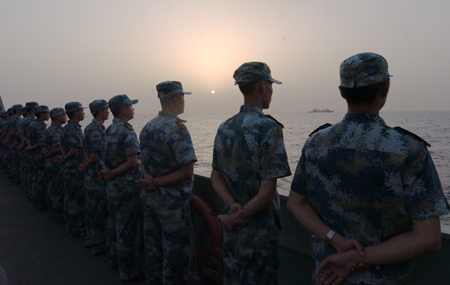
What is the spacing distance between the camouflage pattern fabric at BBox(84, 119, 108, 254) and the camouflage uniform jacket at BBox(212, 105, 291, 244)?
10.2ft

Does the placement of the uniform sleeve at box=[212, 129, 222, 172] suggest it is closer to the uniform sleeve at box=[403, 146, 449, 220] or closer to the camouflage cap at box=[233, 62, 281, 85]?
the camouflage cap at box=[233, 62, 281, 85]

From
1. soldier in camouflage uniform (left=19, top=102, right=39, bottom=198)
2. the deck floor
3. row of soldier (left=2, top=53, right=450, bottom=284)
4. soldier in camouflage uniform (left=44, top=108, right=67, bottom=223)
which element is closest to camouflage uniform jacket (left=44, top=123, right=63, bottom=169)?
soldier in camouflage uniform (left=44, top=108, right=67, bottom=223)

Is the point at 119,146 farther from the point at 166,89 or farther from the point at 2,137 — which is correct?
the point at 2,137

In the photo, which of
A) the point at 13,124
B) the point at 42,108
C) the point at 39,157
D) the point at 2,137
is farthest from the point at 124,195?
the point at 2,137

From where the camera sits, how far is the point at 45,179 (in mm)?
8062

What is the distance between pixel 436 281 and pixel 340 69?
1581 mm

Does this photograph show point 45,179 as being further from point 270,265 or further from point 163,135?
point 270,265

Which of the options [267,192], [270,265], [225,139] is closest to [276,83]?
[225,139]

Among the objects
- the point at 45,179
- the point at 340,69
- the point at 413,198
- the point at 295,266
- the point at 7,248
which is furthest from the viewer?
the point at 45,179

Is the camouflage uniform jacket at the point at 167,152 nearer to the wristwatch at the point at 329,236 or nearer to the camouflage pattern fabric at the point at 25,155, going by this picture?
the wristwatch at the point at 329,236

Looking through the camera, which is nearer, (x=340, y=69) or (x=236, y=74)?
(x=340, y=69)

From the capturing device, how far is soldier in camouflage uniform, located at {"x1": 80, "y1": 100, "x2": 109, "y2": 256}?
5.10 metres

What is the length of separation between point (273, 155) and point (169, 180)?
1400 millimetres

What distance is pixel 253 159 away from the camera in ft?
7.75
